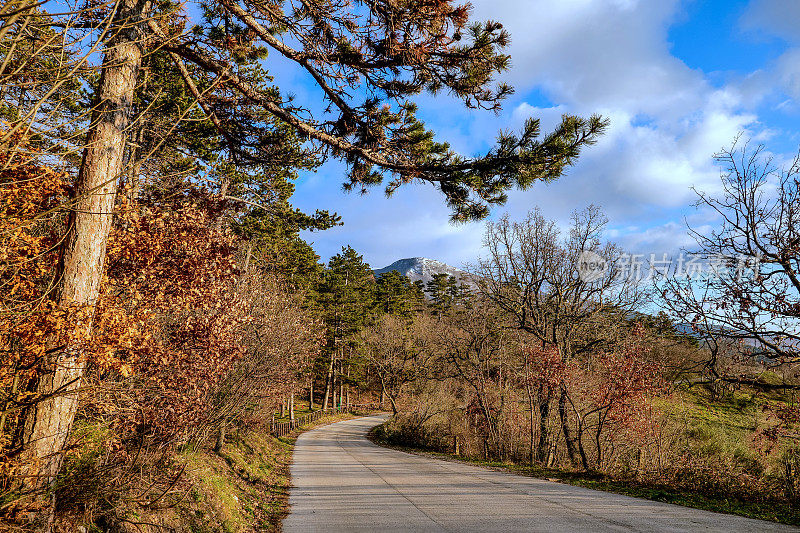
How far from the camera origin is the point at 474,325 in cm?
2088

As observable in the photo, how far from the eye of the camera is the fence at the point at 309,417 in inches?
1048

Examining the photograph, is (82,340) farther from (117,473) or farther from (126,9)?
(126,9)

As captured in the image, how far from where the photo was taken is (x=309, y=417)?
38.4m

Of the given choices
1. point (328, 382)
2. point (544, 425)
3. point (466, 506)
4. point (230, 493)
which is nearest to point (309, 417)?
point (328, 382)

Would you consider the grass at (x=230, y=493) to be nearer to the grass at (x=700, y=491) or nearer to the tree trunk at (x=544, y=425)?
the grass at (x=700, y=491)

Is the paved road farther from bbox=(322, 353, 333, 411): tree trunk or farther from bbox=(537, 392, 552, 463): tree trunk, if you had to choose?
bbox=(322, 353, 333, 411): tree trunk

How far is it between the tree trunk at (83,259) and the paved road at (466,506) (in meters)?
4.59

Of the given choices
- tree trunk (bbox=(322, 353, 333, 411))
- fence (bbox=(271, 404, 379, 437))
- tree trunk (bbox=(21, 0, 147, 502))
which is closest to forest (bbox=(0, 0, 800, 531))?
tree trunk (bbox=(21, 0, 147, 502))

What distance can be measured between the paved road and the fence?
42.6 feet

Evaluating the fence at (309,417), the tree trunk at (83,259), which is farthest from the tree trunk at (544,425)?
the tree trunk at (83,259)

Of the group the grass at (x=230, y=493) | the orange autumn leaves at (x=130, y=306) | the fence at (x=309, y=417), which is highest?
the orange autumn leaves at (x=130, y=306)

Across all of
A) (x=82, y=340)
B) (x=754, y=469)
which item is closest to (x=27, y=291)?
(x=82, y=340)

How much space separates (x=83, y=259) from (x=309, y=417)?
118 ft

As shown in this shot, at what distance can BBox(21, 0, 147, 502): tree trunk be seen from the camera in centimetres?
460
